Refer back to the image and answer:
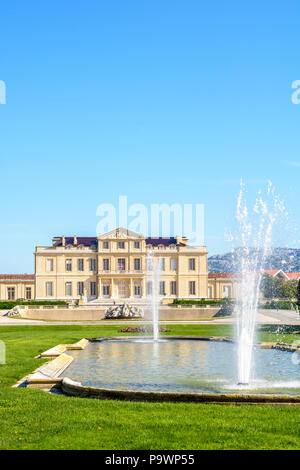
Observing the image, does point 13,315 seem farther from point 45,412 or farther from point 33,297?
point 45,412

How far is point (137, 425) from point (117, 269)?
70.2 metres

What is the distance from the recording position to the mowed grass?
772 cm

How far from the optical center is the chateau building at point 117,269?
258 ft

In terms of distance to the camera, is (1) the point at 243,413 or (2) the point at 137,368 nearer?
(1) the point at 243,413

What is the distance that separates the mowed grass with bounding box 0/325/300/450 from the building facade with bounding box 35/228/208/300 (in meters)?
67.1

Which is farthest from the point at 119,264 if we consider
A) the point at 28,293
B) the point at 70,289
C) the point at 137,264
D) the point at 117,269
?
the point at 28,293

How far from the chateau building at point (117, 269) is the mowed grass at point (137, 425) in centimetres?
6711

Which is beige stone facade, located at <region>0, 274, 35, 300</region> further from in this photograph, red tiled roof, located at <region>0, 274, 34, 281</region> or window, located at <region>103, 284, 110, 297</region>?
window, located at <region>103, 284, 110, 297</region>

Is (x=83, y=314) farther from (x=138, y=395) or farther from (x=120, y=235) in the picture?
(x=138, y=395)

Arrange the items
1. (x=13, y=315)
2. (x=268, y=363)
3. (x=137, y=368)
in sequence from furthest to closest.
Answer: (x=13, y=315) → (x=268, y=363) → (x=137, y=368)

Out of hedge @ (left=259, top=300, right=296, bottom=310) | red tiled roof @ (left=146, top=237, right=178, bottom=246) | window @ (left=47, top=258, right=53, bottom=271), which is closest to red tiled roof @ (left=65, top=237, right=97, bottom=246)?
window @ (left=47, top=258, right=53, bottom=271)
